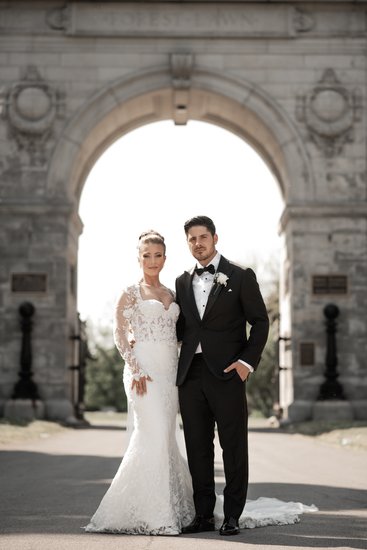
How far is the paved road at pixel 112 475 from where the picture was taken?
566cm

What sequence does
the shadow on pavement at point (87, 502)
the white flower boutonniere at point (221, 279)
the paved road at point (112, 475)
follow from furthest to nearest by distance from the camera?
the white flower boutonniere at point (221, 279), the shadow on pavement at point (87, 502), the paved road at point (112, 475)

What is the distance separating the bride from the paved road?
0.70ft

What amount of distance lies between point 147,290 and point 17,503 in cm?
209

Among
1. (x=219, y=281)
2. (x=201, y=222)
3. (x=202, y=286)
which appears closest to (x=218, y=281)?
(x=219, y=281)

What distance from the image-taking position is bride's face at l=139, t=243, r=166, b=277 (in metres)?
6.62

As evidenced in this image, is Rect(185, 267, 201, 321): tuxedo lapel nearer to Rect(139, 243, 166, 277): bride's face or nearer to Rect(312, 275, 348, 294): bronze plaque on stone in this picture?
Rect(139, 243, 166, 277): bride's face

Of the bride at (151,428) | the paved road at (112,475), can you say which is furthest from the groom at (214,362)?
the paved road at (112,475)

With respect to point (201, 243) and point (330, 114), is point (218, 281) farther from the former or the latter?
point (330, 114)

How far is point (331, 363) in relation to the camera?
61.0 ft

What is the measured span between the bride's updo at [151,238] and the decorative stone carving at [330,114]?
1328 centimetres

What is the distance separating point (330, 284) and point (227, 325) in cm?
1304

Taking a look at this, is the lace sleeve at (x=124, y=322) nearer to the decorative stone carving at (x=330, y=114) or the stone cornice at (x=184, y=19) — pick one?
the decorative stone carving at (x=330, y=114)

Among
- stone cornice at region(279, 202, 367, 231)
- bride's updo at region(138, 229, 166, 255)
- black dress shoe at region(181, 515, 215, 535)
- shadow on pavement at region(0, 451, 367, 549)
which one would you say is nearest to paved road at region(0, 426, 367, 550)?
shadow on pavement at region(0, 451, 367, 549)

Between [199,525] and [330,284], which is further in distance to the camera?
[330,284]
